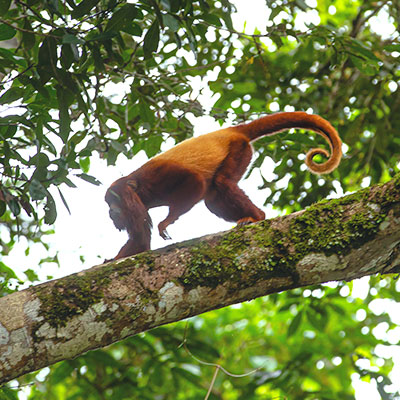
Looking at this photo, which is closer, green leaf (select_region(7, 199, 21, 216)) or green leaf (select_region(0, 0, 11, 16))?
green leaf (select_region(0, 0, 11, 16))

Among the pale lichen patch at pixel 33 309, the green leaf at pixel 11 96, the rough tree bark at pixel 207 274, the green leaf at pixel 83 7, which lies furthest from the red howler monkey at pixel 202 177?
the green leaf at pixel 83 7

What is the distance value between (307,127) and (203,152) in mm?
926

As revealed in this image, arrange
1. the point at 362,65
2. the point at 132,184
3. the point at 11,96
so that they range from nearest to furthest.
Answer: the point at 11,96 < the point at 362,65 < the point at 132,184

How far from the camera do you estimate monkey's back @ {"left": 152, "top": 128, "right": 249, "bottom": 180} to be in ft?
15.0

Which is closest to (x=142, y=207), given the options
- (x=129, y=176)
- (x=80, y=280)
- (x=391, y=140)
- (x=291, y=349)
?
(x=129, y=176)

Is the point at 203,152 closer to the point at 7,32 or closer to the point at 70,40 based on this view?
the point at 7,32

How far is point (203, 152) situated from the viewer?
15.2ft

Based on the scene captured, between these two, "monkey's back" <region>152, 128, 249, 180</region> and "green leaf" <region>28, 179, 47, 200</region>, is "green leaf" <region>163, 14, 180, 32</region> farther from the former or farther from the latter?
"monkey's back" <region>152, 128, 249, 180</region>

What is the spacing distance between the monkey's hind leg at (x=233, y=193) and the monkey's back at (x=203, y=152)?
0.06 meters

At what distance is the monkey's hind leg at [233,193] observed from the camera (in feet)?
14.5

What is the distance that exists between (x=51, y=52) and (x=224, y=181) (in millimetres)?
2252

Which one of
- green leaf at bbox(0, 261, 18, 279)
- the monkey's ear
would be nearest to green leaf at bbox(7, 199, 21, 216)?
green leaf at bbox(0, 261, 18, 279)

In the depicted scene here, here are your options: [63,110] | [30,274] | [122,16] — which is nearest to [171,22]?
[122,16]

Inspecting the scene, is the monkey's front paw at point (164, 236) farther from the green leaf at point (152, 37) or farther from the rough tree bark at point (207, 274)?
the green leaf at point (152, 37)
